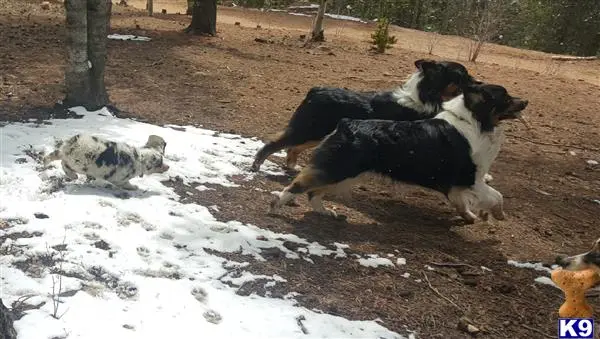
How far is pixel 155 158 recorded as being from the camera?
191 inches


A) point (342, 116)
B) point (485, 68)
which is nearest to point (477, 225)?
point (342, 116)

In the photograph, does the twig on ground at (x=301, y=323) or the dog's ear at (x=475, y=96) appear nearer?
the twig on ground at (x=301, y=323)

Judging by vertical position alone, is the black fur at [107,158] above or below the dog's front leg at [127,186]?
above

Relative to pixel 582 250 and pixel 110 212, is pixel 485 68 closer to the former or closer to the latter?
pixel 582 250

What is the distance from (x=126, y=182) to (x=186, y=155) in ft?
3.81

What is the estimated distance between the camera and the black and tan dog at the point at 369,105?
227 inches

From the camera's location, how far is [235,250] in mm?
3994

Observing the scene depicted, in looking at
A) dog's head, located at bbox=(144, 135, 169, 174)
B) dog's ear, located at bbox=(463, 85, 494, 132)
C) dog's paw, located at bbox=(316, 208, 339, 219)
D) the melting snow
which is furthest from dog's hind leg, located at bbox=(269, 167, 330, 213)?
dog's ear, located at bbox=(463, 85, 494, 132)

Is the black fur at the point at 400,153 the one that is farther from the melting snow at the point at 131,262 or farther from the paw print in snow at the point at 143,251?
the paw print in snow at the point at 143,251

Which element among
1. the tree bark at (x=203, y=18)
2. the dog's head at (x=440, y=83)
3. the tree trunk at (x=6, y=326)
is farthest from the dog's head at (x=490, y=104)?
the tree bark at (x=203, y=18)

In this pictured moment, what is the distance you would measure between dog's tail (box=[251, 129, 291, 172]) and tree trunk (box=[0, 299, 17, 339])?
3.49 metres

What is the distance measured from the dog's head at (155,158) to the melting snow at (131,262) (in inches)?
5.7

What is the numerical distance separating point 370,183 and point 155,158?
8.00 ft

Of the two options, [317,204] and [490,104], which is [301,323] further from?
[490,104]
